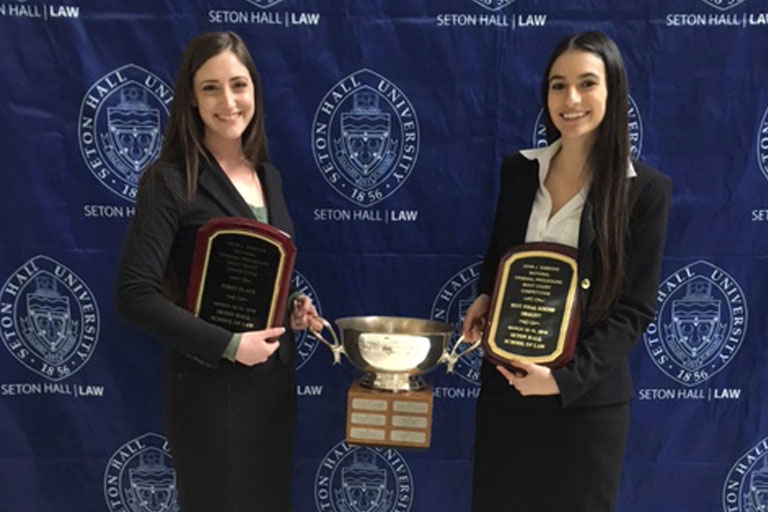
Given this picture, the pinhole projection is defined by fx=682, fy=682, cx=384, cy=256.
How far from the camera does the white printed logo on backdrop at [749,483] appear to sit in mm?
2076

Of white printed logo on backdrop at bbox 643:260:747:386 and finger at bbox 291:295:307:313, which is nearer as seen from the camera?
finger at bbox 291:295:307:313

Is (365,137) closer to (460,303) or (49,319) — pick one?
(460,303)

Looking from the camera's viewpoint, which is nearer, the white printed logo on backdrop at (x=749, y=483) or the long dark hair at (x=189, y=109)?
the long dark hair at (x=189, y=109)

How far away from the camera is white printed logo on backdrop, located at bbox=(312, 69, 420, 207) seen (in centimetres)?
196

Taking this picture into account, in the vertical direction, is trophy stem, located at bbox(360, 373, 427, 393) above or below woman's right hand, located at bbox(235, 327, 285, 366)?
below

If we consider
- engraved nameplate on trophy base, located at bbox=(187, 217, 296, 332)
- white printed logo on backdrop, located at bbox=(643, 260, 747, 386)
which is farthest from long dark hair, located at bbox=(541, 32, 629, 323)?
white printed logo on backdrop, located at bbox=(643, 260, 747, 386)

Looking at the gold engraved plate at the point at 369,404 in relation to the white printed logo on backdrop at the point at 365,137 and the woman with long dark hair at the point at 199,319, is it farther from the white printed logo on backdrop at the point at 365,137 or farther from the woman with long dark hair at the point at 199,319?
the white printed logo on backdrop at the point at 365,137

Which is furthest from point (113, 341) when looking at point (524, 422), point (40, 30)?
point (524, 422)

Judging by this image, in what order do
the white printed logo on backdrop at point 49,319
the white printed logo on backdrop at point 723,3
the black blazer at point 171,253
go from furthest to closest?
the white printed logo on backdrop at point 49,319
the white printed logo on backdrop at point 723,3
the black blazer at point 171,253

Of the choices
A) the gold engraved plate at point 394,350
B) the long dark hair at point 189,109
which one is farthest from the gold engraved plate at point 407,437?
the long dark hair at point 189,109

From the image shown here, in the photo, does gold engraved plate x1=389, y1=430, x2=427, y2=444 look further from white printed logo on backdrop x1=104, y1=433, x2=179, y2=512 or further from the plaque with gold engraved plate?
white printed logo on backdrop x1=104, y1=433, x2=179, y2=512

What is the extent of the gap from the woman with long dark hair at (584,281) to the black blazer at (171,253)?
604mm

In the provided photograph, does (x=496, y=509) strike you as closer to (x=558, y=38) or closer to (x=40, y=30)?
(x=558, y=38)

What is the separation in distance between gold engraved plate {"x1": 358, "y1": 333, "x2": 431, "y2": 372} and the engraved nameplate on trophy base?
0.23 m
